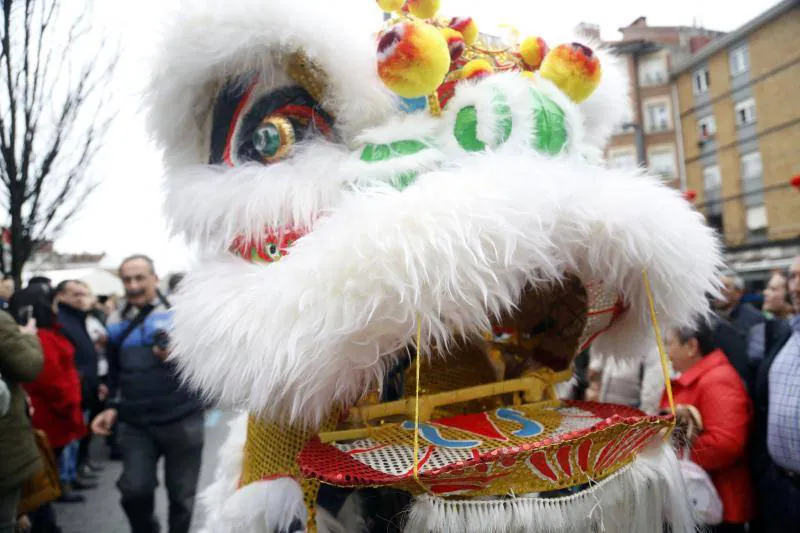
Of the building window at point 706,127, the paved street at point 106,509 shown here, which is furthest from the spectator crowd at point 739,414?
the building window at point 706,127

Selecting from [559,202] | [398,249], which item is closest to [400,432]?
[398,249]

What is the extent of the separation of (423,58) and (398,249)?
45 centimetres

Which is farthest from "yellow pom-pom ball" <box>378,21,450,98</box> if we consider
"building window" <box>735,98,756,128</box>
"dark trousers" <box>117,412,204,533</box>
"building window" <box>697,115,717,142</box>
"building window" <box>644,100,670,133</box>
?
"building window" <box>644,100,670,133</box>

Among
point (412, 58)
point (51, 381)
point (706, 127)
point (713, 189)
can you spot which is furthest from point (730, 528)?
point (706, 127)

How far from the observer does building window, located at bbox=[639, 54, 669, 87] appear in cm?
2351

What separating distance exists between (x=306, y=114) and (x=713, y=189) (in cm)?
2313

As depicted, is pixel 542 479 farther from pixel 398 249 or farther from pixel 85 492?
pixel 85 492

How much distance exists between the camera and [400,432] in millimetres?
1396

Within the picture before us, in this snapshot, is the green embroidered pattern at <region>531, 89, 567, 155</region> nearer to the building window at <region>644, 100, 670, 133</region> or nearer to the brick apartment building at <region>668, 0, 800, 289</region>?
the brick apartment building at <region>668, 0, 800, 289</region>

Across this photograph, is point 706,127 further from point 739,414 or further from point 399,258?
point 399,258

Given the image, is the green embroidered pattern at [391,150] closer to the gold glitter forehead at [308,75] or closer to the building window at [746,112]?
the gold glitter forehead at [308,75]

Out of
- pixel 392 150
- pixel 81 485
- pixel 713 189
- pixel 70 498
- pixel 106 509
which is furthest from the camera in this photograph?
pixel 713 189

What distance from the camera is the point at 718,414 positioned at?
7.94 feet

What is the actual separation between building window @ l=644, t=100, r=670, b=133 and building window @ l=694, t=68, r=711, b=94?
153 cm
